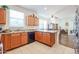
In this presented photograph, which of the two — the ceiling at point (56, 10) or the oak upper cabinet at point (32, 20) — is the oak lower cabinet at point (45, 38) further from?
the ceiling at point (56, 10)

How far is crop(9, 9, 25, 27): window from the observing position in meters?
3.04

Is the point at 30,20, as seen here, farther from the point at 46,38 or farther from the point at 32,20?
the point at 46,38

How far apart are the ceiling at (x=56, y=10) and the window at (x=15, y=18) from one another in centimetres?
31

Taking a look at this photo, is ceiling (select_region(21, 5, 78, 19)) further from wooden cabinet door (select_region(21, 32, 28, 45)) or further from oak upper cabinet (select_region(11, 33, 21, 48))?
wooden cabinet door (select_region(21, 32, 28, 45))

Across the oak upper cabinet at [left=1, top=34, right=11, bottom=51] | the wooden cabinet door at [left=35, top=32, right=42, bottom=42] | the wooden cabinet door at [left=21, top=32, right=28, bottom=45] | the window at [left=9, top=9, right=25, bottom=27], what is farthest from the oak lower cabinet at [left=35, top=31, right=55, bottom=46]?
the oak upper cabinet at [left=1, top=34, right=11, bottom=51]

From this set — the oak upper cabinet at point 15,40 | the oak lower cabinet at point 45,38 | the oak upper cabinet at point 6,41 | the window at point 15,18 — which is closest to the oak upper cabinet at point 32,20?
the window at point 15,18

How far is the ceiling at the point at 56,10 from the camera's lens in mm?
2809

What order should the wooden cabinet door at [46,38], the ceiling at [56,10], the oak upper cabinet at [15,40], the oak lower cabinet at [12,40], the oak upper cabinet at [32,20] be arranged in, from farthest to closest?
the wooden cabinet door at [46,38]
the oak upper cabinet at [15,40]
the oak lower cabinet at [12,40]
the oak upper cabinet at [32,20]
the ceiling at [56,10]

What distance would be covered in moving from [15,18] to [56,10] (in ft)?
3.76

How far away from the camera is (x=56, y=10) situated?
286 centimetres

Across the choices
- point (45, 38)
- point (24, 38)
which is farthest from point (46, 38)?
point (24, 38)
